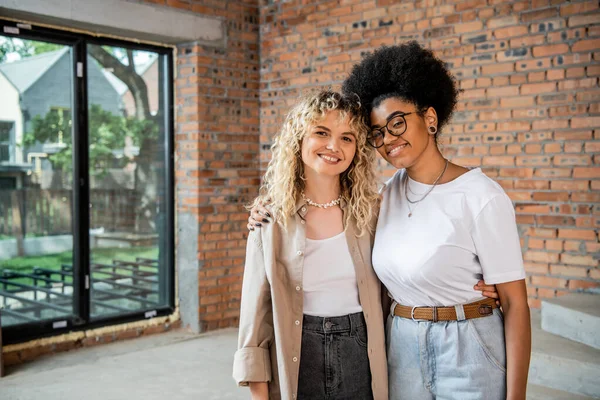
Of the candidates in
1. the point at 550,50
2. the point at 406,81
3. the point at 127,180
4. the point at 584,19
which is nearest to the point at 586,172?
the point at 550,50

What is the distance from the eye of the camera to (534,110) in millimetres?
4117

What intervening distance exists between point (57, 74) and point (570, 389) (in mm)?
4206

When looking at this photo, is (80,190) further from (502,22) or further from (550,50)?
(550,50)

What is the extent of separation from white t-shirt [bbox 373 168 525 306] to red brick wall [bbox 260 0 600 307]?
2.41 meters

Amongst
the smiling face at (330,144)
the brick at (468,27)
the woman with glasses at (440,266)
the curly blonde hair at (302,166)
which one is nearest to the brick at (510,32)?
the brick at (468,27)

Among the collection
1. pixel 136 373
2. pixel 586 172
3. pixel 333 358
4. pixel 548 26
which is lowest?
pixel 136 373

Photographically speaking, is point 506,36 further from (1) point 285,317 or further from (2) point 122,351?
(2) point 122,351

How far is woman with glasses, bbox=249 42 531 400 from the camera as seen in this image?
182 cm

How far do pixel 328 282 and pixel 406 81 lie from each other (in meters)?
0.73

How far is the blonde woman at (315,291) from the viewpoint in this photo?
1.98 meters

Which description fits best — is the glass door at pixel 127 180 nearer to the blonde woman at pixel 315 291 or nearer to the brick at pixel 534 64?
the brick at pixel 534 64

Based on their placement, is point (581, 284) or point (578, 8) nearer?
point (578, 8)

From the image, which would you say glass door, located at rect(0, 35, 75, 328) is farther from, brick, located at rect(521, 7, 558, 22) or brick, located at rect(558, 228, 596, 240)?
brick, located at rect(558, 228, 596, 240)

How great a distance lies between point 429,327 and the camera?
1880 mm
